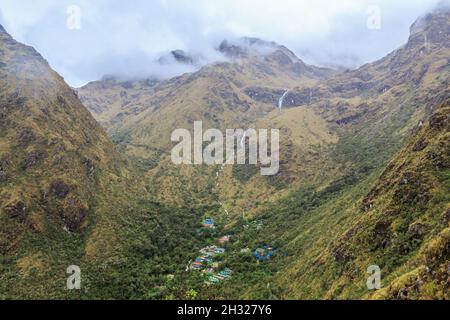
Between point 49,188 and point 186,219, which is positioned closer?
point 49,188

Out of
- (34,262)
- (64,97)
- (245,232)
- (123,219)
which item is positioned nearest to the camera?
(34,262)

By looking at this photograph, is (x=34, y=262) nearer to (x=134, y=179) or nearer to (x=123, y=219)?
(x=123, y=219)

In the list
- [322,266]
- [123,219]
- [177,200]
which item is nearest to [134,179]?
[177,200]

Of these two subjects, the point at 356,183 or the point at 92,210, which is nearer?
the point at 92,210

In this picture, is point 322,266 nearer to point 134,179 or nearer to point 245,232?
point 245,232

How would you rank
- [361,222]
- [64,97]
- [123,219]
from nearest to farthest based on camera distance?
[361,222]
[123,219]
[64,97]

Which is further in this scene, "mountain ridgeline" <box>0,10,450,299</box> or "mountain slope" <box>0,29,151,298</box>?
"mountain slope" <box>0,29,151,298</box>

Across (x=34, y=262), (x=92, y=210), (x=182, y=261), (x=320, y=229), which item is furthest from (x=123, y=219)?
(x=320, y=229)

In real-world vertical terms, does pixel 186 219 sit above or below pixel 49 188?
below

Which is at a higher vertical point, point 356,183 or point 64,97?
point 64,97

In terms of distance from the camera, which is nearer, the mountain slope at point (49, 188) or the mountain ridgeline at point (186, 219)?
the mountain ridgeline at point (186, 219)

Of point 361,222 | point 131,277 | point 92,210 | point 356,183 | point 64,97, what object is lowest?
point 131,277
